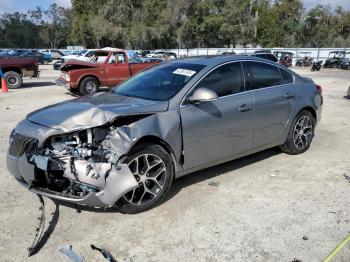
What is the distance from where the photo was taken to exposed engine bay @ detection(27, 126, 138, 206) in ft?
12.1

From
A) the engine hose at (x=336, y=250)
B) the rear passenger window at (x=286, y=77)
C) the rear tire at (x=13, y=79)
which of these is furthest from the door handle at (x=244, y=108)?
the rear tire at (x=13, y=79)

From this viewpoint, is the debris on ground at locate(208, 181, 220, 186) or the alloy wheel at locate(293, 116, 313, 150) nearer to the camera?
the debris on ground at locate(208, 181, 220, 186)

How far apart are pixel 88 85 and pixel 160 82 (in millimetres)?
9578

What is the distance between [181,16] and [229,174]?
59.1 metres

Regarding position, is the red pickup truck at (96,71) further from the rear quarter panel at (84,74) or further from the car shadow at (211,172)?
the car shadow at (211,172)

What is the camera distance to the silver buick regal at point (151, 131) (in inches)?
148

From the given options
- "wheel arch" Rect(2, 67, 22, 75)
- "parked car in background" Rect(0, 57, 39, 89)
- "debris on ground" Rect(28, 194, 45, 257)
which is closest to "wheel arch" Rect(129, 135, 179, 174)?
"debris on ground" Rect(28, 194, 45, 257)

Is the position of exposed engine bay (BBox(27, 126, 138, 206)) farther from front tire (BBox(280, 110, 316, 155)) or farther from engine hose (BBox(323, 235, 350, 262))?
front tire (BBox(280, 110, 316, 155))

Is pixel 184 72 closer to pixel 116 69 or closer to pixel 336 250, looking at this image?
pixel 336 250

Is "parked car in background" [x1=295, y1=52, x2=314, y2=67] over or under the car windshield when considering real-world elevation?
under

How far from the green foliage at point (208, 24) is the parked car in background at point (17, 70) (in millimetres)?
43735

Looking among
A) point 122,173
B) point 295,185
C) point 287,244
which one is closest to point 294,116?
point 295,185

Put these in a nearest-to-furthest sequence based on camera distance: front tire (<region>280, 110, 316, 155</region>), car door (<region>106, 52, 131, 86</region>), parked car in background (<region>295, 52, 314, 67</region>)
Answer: front tire (<region>280, 110, 316, 155</region>)
car door (<region>106, 52, 131, 86</region>)
parked car in background (<region>295, 52, 314, 67</region>)

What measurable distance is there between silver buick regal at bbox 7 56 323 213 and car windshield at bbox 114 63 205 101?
17mm
